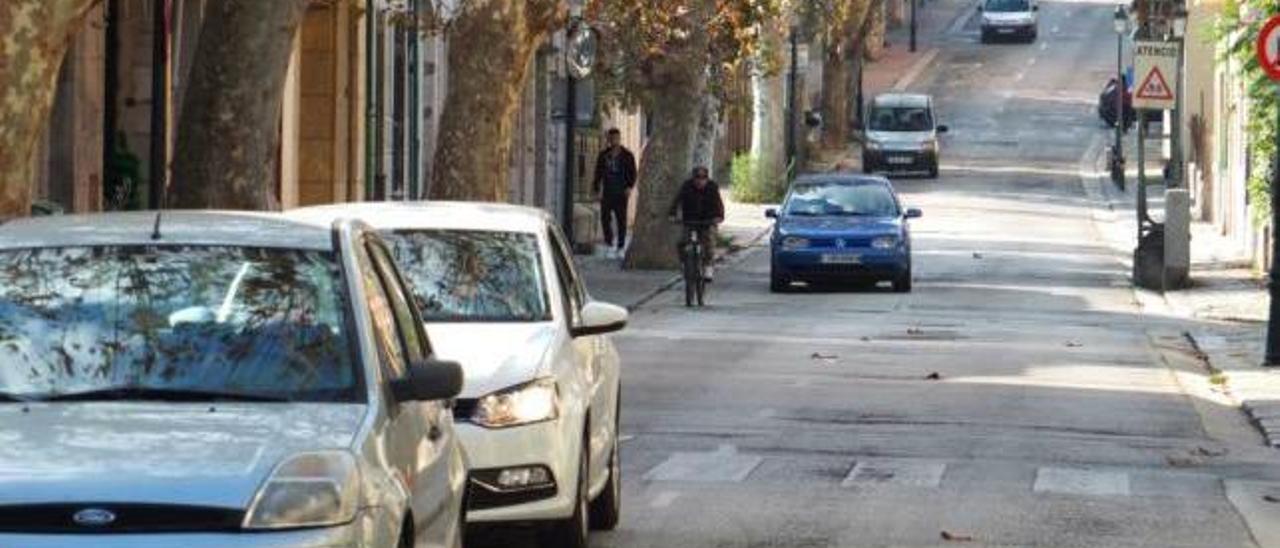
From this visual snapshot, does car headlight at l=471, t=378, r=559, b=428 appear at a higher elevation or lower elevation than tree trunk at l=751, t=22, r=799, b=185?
lower

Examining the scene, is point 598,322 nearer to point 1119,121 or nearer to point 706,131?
point 706,131

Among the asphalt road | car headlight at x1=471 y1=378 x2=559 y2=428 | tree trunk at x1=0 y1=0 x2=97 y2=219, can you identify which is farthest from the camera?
the asphalt road

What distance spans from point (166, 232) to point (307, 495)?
6.18ft

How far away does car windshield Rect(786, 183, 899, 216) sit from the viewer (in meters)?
39.9

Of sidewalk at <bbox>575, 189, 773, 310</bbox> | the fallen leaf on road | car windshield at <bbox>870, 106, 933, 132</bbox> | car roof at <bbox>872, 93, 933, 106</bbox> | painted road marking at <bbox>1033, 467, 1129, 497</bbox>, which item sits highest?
car roof at <bbox>872, 93, 933, 106</bbox>

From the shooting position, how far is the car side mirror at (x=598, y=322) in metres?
13.3

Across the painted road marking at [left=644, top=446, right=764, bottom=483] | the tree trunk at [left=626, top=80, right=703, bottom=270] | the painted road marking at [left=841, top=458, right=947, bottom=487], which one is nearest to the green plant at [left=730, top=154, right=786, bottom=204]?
the tree trunk at [left=626, top=80, right=703, bottom=270]

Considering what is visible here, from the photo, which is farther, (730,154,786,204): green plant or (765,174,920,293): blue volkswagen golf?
(730,154,786,204): green plant

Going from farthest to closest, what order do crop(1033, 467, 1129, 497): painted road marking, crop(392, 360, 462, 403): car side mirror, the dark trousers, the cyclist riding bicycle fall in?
the dark trousers, the cyclist riding bicycle, crop(1033, 467, 1129, 497): painted road marking, crop(392, 360, 462, 403): car side mirror

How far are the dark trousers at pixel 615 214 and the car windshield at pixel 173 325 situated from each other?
36.3 meters

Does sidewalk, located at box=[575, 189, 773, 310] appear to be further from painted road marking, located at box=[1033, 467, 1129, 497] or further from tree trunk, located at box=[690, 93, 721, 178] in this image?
painted road marking, located at box=[1033, 467, 1129, 497]

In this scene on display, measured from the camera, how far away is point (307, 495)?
8086 mm

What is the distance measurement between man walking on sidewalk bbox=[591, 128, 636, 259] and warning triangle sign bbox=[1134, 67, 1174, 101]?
8.80 meters

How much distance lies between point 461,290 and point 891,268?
25037 mm
